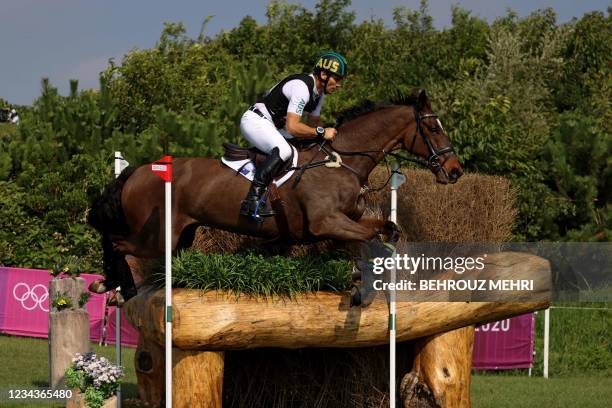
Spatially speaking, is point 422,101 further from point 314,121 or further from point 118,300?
point 118,300

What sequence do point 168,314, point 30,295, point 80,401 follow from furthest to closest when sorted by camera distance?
A: point 30,295 → point 80,401 → point 168,314

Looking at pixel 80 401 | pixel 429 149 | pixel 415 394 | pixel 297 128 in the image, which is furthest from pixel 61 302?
pixel 429 149

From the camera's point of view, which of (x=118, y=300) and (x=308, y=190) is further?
(x=118, y=300)

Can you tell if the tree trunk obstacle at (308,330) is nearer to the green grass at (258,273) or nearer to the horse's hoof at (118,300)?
the green grass at (258,273)

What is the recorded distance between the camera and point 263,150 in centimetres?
836

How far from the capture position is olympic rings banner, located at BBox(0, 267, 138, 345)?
53.6ft

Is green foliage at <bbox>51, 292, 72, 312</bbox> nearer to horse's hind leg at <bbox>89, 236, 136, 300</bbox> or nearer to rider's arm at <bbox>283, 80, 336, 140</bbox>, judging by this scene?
horse's hind leg at <bbox>89, 236, 136, 300</bbox>

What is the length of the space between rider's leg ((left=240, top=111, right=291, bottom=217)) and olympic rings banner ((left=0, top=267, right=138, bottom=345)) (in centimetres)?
846

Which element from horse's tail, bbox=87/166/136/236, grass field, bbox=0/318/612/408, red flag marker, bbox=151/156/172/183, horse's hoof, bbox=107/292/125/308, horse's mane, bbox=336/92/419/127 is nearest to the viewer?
red flag marker, bbox=151/156/172/183

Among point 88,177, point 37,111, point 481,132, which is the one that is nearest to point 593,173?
point 481,132

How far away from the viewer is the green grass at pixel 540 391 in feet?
35.8

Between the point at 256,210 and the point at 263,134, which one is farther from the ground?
the point at 263,134

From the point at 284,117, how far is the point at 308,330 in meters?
1.91

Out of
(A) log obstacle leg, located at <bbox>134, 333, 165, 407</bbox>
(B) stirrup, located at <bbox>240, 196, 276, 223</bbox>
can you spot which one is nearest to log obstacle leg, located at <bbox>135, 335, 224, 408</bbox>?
(A) log obstacle leg, located at <bbox>134, 333, 165, 407</bbox>
